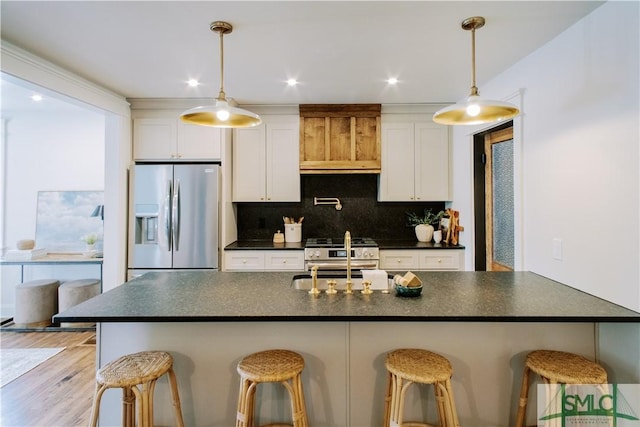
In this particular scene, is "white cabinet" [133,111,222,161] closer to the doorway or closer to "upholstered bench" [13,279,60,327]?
"upholstered bench" [13,279,60,327]

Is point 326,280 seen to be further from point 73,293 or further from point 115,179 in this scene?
point 73,293

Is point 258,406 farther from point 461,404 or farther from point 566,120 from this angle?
point 566,120

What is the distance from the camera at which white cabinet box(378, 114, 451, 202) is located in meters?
3.85

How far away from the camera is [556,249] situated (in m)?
2.12

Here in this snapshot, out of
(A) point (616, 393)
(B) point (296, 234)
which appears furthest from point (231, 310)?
(B) point (296, 234)

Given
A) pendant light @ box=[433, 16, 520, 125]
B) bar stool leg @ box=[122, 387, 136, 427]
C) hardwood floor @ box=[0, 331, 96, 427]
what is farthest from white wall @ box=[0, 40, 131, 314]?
pendant light @ box=[433, 16, 520, 125]

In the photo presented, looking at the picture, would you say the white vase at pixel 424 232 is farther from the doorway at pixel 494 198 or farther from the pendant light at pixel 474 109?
the pendant light at pixel 474 109

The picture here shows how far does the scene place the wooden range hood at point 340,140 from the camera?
12.4 ft

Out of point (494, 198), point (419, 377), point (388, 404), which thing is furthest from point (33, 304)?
point (494, 198)

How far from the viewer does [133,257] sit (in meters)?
3.48

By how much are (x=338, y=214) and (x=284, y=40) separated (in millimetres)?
2347

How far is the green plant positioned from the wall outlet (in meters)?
1.81

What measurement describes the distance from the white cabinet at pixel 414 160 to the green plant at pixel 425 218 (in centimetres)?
27

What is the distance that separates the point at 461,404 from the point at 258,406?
42.9 inches
